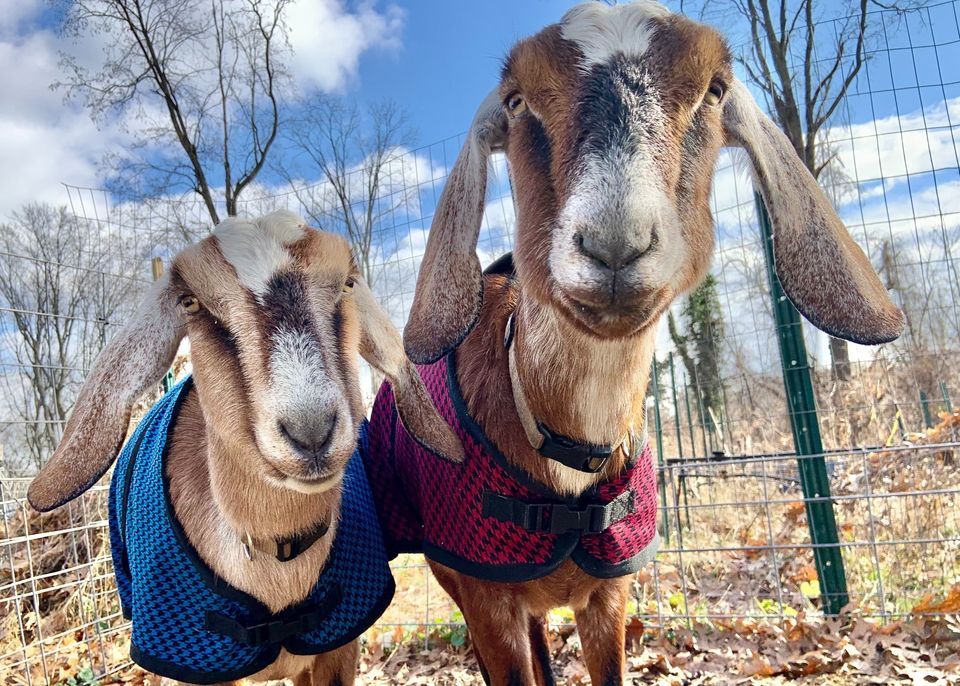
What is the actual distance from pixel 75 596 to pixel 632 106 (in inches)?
211

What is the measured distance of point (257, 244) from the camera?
215 cm

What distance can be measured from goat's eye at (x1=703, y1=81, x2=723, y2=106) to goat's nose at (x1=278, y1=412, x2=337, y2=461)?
1.33 meters

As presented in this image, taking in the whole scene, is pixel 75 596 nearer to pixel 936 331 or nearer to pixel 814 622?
pixel 814 622

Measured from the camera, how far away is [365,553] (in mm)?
2629

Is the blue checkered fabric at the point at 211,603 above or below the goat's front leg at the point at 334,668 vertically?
above

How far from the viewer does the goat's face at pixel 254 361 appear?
188cm

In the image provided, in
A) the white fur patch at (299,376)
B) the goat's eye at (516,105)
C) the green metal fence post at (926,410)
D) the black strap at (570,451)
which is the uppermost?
the goat's eye at (516,105)

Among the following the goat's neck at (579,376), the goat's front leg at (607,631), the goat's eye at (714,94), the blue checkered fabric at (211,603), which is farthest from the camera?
the goat's front leg at (607,631)

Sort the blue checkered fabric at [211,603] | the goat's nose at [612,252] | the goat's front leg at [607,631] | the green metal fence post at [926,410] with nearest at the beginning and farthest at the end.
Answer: the goat's nose at [612,252], the blue checkered fabric at [211,603], the goat's front leg at [607,631], the green metal fence post at [926,410]

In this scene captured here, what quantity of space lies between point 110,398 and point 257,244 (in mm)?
663

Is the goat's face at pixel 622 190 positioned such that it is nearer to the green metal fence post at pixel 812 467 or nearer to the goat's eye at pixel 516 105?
the goat's eye at pixel 516 105

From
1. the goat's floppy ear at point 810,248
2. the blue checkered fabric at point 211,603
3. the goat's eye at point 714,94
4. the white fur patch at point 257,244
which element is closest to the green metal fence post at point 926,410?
the goat's floppy ear at point 810,248

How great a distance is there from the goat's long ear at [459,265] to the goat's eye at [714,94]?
1.96ft

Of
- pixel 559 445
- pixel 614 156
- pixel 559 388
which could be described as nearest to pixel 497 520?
pixel 559 445
